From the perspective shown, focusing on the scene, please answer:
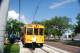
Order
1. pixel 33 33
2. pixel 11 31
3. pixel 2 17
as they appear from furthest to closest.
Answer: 1. pixel 11 31
2. pixel 33 33
3. pixel 2 17

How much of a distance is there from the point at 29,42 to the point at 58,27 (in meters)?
54.3

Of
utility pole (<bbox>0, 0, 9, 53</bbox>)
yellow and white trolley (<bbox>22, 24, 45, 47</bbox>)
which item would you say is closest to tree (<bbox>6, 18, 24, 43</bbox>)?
yellow and white trolley (<bbox>22, 24, 45, 47</bbox>)

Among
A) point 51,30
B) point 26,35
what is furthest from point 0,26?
point 51,30

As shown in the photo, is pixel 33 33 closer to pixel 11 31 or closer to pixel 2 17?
pixel 2 17

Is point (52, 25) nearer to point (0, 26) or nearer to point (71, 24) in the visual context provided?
point (71, 24)

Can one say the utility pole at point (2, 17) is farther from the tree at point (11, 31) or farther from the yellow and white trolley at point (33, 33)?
the tree at point (11, 31)

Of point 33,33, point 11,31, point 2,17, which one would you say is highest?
point 11,31

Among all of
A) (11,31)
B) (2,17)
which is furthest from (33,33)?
(11,31)

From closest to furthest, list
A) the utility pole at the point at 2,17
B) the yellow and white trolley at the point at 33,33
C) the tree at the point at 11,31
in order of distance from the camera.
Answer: the utility pole at the point at 2,17, the yellow and white trolley at the point at 33,33, the tree at the point at 11,31

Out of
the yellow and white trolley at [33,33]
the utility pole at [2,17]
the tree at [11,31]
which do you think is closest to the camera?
the utility pole at [2,17]

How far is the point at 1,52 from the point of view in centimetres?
540

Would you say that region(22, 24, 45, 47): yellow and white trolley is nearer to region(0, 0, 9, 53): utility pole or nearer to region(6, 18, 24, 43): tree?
region(6, 18, 24, 43): tree

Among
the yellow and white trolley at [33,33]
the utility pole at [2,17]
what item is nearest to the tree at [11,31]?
the yellow and white trolley at [33,33]

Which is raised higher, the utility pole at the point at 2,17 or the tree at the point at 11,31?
the tree at the point at 11,31
